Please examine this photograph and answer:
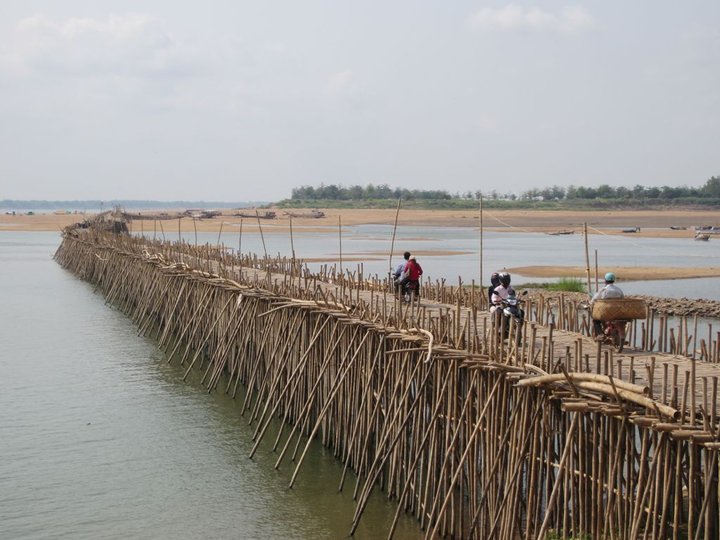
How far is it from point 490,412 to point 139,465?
746cm

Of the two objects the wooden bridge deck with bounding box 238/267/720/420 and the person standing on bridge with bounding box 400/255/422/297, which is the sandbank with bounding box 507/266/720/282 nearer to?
the person standing on bridge with bounding box 400/255/422/297

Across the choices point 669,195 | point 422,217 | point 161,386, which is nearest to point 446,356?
point 161,386

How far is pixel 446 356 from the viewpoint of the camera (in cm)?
1191

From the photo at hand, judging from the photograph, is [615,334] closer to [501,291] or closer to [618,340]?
[618,340]

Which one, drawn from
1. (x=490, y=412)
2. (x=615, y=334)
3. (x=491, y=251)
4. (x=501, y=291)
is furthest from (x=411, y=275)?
(x=491, y=251)

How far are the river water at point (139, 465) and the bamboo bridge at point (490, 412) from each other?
1.67ft

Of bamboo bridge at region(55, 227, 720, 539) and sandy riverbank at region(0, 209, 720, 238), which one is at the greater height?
bamboo bridge at region(55, 227, 720, 539)

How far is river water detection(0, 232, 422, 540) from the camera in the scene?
1348 cm

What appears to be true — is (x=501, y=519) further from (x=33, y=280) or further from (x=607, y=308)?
(x=33, y=280)

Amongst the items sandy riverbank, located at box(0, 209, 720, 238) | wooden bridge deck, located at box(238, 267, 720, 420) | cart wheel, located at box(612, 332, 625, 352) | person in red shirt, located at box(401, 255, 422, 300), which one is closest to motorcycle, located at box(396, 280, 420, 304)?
person in red shirt, located at box(401, 255, 422, 300)

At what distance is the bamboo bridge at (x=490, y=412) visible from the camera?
8758mm

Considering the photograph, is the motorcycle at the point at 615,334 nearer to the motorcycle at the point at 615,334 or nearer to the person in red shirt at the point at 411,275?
the motorcycle at the point at 615,334

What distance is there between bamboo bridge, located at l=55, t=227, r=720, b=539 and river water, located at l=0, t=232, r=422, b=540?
1.67 feet

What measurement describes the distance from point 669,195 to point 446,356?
11800 centimetres
